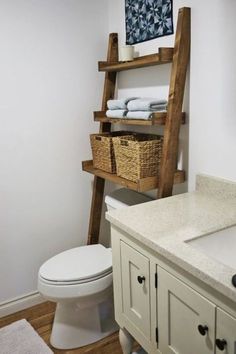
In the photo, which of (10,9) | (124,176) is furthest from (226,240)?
(10,9)

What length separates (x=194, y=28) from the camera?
4.92 ft

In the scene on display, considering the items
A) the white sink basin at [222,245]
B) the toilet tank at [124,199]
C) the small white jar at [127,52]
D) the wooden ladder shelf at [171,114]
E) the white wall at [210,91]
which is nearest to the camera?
the white sink basin at [222,245]

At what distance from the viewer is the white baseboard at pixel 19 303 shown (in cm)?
209

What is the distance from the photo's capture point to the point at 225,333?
2.97 feet

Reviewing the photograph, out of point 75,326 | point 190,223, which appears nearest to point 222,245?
point 190,223

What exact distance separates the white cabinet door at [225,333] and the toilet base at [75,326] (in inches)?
39.0

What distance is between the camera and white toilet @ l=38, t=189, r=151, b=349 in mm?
1664

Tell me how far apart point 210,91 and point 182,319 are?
0.97 metres

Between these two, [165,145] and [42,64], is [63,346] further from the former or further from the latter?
[42,64]

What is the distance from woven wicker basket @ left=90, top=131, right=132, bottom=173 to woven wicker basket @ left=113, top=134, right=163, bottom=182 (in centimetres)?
8

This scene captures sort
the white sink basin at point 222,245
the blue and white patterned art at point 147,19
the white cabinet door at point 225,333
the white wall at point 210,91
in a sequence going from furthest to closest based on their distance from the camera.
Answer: the blue and white patterned art at point 147,19, the white wall at point 210,91, the white sink basin at point 222,245, the white cabinet door at point 225,333

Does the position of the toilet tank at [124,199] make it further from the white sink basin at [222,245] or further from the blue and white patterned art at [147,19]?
the blue and white patterned art at [147,19]

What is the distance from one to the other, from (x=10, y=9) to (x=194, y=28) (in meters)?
1.01

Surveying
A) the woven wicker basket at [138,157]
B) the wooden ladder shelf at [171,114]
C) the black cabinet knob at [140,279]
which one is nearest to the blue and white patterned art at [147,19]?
the wooden ladder shelf at [171,114]
